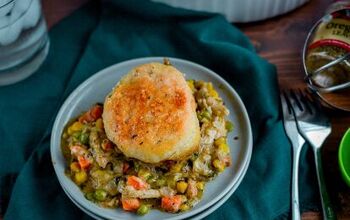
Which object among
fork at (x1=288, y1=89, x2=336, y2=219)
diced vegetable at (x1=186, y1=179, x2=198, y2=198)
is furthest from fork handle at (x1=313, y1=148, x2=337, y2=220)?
diced vegetable at (x1=186, y1=179, x2=198, y2=198)

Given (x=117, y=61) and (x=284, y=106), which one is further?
(x=117, y=61)

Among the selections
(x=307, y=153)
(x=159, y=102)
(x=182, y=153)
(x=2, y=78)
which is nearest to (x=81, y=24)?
(x=2, y=78)

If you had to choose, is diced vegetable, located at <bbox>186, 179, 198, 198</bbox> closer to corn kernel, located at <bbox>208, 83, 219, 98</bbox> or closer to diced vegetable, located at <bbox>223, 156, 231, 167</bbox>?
diced vegetable, located at <bbox>223, 156, 231, 167</bbox>

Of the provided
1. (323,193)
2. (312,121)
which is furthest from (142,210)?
(312,121)

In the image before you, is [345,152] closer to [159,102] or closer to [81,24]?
[159,102]

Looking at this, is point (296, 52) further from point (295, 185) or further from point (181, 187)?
point (181, 187)

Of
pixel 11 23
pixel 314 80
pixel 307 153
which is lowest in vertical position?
pixel 307 153

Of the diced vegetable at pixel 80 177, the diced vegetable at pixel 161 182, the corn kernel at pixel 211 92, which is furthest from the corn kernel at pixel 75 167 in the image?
the corn kernel at pixel 211 92
